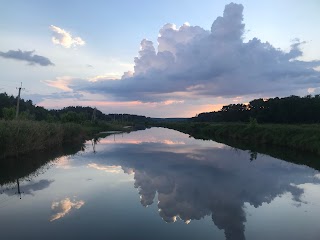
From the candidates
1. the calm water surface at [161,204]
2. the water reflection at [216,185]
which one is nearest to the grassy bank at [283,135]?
the water reflection at [216,185]

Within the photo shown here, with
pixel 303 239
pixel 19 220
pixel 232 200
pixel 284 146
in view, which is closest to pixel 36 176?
pixel 19 220

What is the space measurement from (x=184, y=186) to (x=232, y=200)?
9.09 ft

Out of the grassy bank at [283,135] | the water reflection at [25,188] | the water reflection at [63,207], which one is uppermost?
the grassy bank at [283,135]

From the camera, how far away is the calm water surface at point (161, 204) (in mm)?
7902

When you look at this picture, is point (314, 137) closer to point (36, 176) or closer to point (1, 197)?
point (36, 176)

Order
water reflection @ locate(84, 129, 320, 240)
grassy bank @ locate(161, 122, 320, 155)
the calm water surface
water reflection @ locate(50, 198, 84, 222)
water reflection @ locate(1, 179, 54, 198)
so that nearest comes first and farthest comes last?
the calm water surface, water reflection @ locate(50, 198, 84, 222), water reflection @ locate(84, 129, 320, 240), water reflection @ locate(1, 179, 54, 198), grassy bank @ locate(161, 122, 320, 155)

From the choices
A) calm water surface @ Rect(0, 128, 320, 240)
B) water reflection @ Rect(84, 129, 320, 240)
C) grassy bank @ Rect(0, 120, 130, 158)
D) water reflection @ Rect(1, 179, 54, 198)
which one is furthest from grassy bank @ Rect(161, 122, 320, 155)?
grassy bank @ Rect(0, 120, 130, 158)

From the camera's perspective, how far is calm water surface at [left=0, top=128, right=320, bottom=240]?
7902 millimetres

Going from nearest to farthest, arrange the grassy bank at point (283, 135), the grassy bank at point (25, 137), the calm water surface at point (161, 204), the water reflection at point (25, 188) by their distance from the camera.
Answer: the calm water surface at point (161, 204) → the water reflection at point (25, 188) → the grassy bank at point (25, 137) → the grassy bank at point (283, 135)

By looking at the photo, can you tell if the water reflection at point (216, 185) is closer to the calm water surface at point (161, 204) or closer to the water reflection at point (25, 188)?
the calm water surface at point (161, 204)

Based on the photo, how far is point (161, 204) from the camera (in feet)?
34.8

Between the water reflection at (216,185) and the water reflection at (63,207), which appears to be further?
the water reflection at (216,185)

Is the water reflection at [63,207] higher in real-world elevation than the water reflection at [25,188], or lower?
lower

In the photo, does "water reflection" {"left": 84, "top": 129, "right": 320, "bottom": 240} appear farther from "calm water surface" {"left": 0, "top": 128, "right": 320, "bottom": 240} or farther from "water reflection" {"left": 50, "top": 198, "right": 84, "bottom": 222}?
"water reflection" {"left": 50, "top": 198, "right": 84, "bottom": 222}
